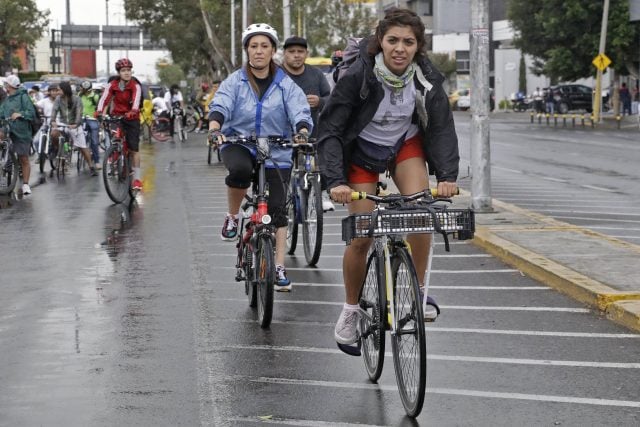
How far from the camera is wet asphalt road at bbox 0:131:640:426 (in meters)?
6.37

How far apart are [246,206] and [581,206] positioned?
9.08m

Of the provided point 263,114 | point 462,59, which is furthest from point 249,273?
point 462,59

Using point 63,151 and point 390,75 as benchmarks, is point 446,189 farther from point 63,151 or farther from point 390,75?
point 63,151

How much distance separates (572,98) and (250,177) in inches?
2330

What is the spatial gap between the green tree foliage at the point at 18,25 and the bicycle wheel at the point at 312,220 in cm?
6558

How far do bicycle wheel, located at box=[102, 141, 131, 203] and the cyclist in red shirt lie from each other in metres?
0.23

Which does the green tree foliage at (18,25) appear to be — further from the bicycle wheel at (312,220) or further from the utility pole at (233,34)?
the bicycle wheel at (312,220)

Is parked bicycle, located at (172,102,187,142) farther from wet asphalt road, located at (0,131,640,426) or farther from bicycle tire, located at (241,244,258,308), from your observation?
bicycle tire, located at (241,244,258,308)

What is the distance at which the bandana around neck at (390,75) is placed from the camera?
6703 mm

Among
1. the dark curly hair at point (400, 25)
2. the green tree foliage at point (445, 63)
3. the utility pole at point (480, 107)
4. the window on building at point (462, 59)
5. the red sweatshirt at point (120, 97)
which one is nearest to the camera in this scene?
the dark curly hair at point (400, 25)

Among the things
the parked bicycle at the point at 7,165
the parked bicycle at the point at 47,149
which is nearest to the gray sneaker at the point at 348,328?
the parked bicycle at the point at 7,165

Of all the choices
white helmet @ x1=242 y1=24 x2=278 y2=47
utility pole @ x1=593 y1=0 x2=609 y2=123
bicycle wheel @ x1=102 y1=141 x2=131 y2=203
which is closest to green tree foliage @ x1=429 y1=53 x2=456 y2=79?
utility pole @ x1=593 y1=0 x2=609 y2=123

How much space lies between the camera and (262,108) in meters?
9.28

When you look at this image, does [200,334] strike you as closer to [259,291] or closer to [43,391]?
[259,291]
